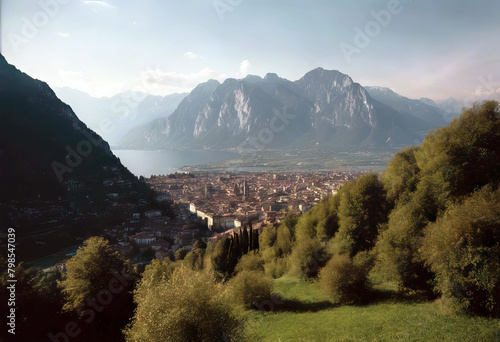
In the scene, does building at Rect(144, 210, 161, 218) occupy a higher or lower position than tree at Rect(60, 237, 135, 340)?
lower

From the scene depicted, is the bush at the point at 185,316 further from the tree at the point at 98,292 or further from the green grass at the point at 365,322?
the tree at the point at 98,292

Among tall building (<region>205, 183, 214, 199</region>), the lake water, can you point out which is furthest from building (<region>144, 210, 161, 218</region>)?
the lake water

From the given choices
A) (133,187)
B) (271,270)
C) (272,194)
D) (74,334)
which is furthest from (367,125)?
(74,334)

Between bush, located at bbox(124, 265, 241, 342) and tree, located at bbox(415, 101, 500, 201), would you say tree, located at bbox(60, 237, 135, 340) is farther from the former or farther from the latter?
tree, located at bbox(415, 101, 500, 201)

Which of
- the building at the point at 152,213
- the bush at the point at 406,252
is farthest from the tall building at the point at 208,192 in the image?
the bush at the point at 406,252

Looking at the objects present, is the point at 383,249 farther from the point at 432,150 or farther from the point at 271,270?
the point at 271,270

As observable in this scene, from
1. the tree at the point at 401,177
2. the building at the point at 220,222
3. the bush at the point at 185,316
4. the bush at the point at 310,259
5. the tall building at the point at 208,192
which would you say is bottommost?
the building at the point at 220,222
